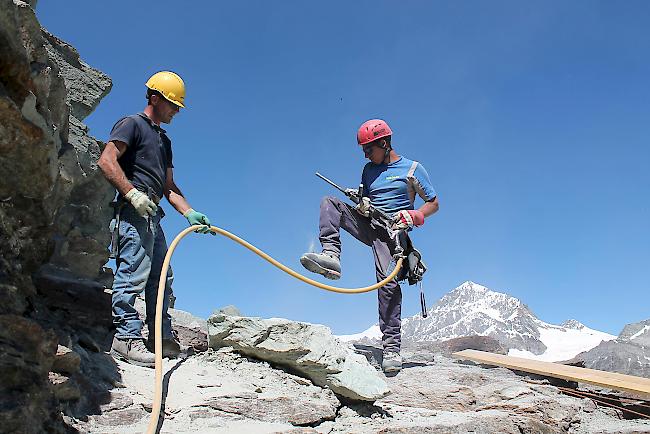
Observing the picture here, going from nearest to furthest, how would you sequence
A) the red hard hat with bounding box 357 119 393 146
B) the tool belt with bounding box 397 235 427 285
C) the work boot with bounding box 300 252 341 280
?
1. the work boot with bounding box 300 252 341 280
2. the tool belt with bounding box 397 235 427 285
3. the red hard hat with bounding box 357 119 393 146

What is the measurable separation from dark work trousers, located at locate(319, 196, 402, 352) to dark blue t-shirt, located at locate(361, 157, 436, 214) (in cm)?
34

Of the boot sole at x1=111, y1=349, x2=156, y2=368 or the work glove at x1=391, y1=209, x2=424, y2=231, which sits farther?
the work glove at x1=391, y1=209, x2=424, y2=231

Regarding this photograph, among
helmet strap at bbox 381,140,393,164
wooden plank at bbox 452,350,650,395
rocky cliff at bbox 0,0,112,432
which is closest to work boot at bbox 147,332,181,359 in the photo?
rocky cliff at bbox 0,0,112,432

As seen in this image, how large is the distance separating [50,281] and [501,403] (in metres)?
4.47

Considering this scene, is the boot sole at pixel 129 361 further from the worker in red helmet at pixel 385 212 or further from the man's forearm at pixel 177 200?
the worker in red helmet at pixel 385 212

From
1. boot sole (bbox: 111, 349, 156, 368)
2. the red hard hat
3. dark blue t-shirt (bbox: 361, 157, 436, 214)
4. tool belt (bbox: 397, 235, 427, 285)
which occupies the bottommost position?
boot sole (bbox: 111, 349, 156, 368)

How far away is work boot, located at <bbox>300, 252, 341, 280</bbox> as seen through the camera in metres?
5.79

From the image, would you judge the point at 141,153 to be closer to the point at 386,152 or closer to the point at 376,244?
the point at 376,244

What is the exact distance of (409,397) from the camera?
5324 millimetres

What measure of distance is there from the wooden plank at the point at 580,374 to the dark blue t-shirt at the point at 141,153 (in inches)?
198

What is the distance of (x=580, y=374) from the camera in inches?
244

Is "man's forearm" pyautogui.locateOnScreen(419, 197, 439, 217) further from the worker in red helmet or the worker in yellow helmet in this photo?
the worker in yellow helmet

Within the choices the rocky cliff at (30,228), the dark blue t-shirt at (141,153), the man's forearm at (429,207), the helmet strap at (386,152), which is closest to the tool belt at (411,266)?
the man's forearm at (429,207)

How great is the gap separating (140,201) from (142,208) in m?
0.06
